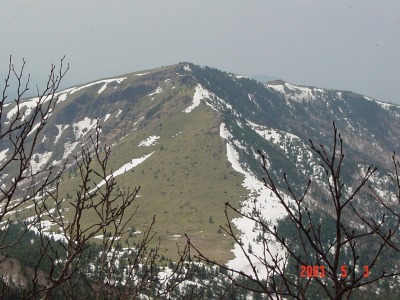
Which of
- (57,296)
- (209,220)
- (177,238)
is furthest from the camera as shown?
(209,220)

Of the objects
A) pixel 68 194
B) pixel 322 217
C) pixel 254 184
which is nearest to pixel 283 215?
pixel 254 184

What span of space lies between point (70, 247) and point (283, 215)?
546 feet

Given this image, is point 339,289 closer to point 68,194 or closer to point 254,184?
point 254,184

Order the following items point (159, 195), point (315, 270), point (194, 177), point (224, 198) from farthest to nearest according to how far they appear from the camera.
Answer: point (194, 177)
point (159, 195)
point (224, 198)
point (315, 270)

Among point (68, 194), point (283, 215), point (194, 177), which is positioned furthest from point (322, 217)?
point (68, 194)

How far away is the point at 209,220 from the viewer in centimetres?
15088

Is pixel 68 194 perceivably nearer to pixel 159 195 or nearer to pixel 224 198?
pixel 159 195

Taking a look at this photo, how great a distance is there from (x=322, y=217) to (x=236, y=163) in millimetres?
50485

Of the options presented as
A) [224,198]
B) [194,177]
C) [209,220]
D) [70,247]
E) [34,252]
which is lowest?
[70,247]

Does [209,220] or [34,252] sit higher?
[209,220]

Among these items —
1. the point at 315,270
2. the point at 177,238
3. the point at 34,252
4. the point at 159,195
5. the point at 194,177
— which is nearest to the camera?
the point at 315,270

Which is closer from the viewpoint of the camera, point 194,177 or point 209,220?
point 209,220

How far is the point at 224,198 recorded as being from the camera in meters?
165

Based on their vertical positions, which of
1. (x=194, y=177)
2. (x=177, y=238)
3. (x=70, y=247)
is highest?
(x=194, y=177)
